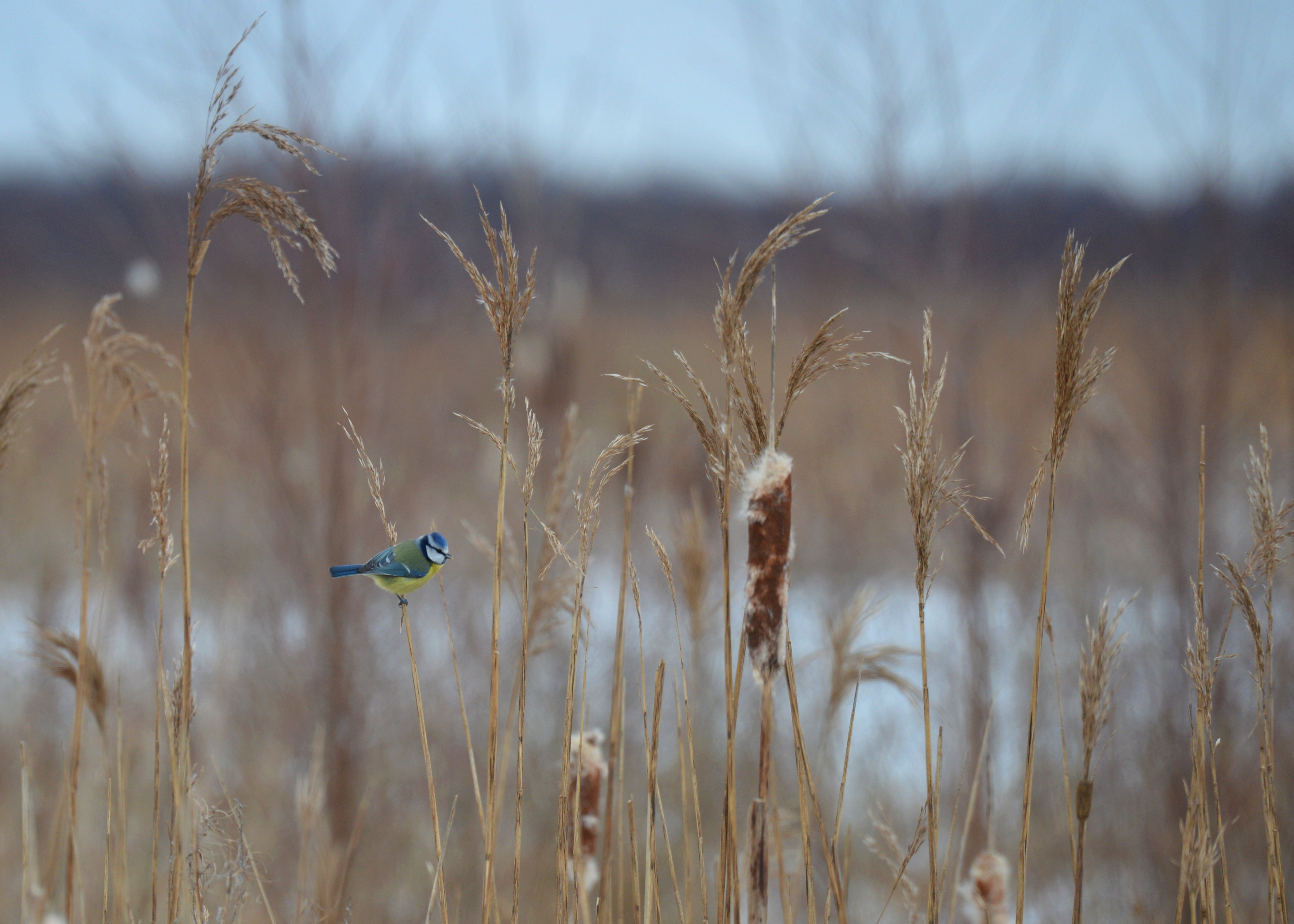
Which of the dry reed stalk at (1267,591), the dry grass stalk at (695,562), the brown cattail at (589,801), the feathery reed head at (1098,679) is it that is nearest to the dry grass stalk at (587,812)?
the brown cattail at (589,801)

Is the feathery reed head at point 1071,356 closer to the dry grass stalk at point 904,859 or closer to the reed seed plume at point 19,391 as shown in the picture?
the dry grass stalk at point 904,859

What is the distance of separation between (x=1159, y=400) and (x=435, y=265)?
3.99 meters

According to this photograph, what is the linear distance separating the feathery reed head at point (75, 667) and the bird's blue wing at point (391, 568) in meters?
0.58

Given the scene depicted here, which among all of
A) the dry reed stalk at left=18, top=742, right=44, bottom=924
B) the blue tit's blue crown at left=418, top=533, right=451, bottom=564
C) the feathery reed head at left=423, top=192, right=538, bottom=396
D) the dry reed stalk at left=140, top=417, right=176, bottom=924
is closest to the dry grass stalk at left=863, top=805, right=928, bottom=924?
the blue tit's blue crown at left=418, top=533, right=451, bottom=564

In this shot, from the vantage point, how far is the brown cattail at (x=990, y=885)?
1.49 m

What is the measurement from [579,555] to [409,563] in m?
0.24

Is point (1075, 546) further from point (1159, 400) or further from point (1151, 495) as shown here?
point (1159, 400)

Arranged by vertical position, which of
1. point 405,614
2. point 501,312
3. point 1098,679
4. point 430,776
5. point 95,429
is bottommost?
point 430,776

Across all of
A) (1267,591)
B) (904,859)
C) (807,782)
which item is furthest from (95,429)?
(1267,591)

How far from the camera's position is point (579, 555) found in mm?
1064

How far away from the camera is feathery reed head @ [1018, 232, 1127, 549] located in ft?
3.32

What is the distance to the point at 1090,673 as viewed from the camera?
104 cm

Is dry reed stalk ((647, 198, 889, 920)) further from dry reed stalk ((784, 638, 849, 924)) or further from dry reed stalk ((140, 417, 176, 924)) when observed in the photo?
dry reed stalk ((140, 417, 176, 924))

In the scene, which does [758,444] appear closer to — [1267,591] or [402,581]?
[402,581]
